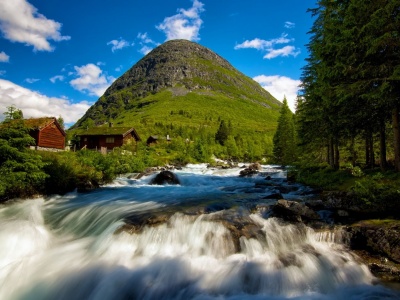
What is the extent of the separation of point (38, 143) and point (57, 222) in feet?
97.6

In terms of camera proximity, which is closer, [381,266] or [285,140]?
[381,266]

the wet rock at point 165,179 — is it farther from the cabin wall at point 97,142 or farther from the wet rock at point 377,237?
the cabin wall at point 97,142

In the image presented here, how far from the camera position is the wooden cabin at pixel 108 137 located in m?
56.8

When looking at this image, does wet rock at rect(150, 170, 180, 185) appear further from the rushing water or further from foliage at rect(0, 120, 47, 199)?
the rushing water

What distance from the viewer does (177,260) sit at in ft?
28.7

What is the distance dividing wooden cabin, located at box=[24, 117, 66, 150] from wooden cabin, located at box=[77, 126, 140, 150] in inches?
601

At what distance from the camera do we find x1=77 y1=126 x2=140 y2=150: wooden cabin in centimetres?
5684

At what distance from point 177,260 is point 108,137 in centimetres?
5403

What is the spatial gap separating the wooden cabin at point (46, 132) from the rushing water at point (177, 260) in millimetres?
28994

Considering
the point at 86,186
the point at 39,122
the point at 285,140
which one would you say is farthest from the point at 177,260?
the point at 285,140

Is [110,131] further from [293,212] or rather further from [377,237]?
[377,237]

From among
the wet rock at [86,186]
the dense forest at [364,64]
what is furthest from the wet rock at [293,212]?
the wet rock at [86,186]

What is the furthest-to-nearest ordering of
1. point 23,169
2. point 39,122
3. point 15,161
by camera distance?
point 39,122 < point 23,169 < point 15,161

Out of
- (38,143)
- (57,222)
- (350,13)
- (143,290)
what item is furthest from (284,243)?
(38,143)
